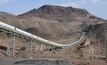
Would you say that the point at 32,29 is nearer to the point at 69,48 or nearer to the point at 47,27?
the point at 47,27

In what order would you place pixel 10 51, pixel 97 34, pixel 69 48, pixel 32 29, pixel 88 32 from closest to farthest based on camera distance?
pixel 10 51, pixel 69 48, pixel 97 34, pixel 88 32, pixel 32 29

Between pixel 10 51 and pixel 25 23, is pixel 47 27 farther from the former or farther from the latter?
pixel 10 51

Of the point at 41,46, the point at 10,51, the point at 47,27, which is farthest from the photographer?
the point at 47,27

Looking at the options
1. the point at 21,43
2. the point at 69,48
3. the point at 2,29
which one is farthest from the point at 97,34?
the point at 2,29

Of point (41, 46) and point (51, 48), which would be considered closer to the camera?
point (41, 46)

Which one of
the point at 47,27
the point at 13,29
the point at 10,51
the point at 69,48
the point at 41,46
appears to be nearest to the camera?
the point at 13,29

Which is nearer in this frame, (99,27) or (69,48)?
(69,48)

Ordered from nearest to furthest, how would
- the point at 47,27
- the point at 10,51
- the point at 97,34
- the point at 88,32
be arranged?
the point at 10,51, the point at 97,34, the point at 88,32, the point at 47,27

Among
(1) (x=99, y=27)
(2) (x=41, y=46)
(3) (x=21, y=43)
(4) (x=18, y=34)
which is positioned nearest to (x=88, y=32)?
(1) (x=99, y=27)
